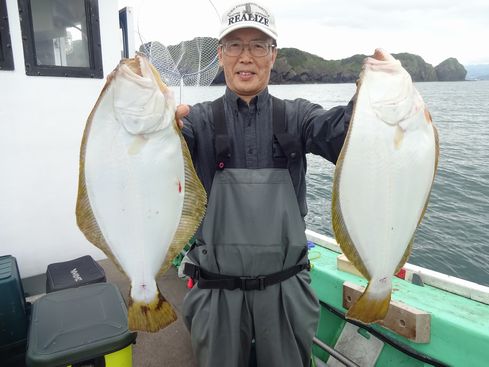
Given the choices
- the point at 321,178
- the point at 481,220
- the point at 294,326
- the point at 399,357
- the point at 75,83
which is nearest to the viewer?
the point at 294,326

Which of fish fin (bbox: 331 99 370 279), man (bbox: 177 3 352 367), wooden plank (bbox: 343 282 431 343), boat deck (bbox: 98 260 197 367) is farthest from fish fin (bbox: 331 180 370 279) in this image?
boat deck (bbox: 98 260 197 367)

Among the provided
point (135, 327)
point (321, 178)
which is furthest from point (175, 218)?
point (321, 178)

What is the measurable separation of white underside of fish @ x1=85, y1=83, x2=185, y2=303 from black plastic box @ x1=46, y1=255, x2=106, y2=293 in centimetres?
212

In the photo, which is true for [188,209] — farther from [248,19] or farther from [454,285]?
[454,285]

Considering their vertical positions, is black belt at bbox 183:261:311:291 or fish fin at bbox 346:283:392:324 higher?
fish fin at bbox 346:283:392:324

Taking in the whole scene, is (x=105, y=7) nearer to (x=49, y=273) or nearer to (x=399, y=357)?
(x=49, y=273)

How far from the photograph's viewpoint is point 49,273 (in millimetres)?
3799

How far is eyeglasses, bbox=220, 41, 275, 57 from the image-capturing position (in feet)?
7.14

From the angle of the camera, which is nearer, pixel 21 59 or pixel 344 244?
pixel 344 244

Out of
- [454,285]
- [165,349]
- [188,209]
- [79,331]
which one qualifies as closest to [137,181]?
[188,209]

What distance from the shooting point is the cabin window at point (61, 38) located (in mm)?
3965

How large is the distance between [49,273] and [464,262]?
7321 mm

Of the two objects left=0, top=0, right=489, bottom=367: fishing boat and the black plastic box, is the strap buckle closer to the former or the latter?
left=0, top=0, right=489, bottom=367: fishing boat

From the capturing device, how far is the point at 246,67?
2.19 metres
